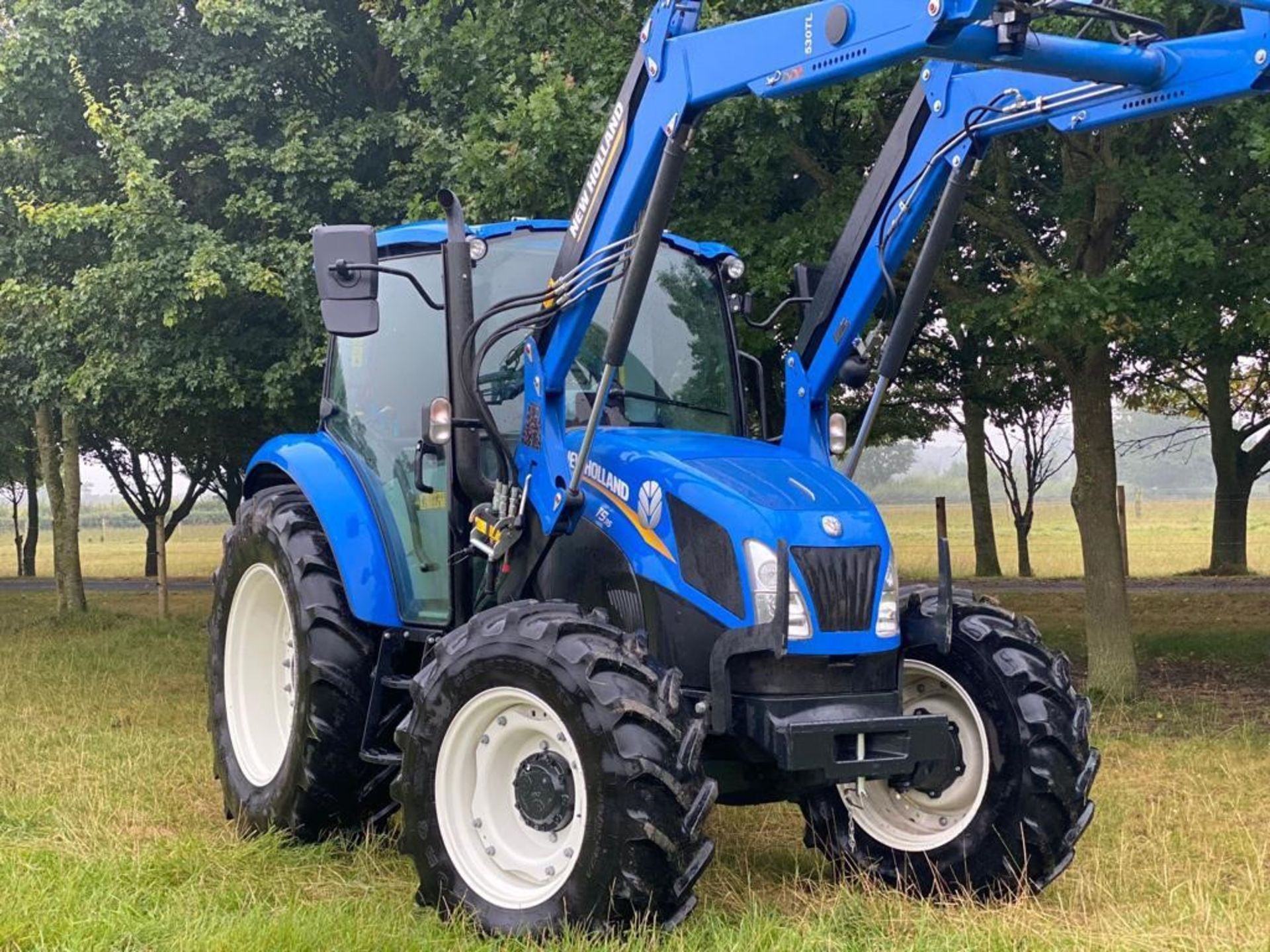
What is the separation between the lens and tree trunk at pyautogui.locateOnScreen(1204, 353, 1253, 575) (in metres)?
20.1

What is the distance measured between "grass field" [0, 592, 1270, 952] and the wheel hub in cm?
40

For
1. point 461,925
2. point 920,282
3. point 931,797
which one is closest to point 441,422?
point 461,925

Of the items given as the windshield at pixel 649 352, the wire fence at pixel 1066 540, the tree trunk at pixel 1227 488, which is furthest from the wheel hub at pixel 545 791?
the tree trunk at pixel 1227 488

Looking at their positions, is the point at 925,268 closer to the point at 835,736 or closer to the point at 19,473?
the point at 835,736

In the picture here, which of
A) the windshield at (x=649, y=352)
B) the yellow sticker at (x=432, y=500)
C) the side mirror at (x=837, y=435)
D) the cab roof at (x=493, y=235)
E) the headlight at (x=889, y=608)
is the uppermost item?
the cab roof at (x=493, y=235)

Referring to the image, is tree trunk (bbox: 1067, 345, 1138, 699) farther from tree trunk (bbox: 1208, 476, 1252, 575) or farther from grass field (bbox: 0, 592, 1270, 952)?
tree trunk (bbox: 1208, 476, 1252, 575)

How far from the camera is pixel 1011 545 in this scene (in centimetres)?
3934

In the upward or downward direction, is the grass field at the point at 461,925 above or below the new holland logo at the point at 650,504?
below

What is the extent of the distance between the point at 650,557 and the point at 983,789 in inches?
60.1

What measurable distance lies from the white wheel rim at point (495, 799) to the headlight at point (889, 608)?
1.18 meters

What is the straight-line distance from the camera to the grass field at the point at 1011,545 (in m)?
27.5

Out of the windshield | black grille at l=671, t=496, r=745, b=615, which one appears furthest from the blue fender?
black grille at l=671, t=496, r=745, b=615

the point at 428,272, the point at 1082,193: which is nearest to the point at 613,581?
the point at 428,272

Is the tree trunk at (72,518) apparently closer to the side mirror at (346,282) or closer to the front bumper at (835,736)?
the side mirror at (346,282)
